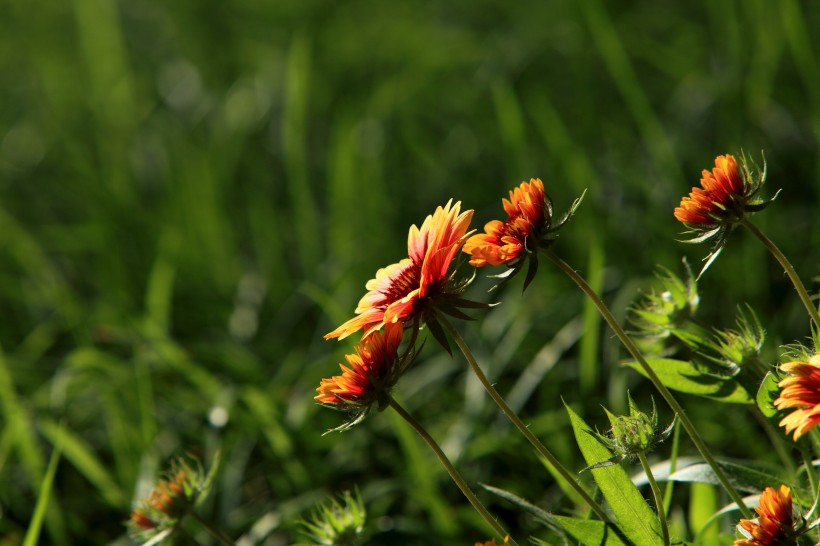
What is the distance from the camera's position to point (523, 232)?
63 cm

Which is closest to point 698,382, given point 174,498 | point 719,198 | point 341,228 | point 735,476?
point 735,476

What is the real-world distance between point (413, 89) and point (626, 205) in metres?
0.67

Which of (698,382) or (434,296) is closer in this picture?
(434,296)

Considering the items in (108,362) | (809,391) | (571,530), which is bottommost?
(108,362)

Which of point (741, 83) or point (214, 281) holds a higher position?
point (741, 83)

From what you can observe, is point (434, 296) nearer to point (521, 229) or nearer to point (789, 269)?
point (521, 229)

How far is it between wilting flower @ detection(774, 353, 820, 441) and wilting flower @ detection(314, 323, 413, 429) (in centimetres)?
24

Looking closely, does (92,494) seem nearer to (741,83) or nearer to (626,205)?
(626,205)

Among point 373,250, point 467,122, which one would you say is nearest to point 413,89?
point 467,122

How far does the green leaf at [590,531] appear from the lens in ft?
2.13

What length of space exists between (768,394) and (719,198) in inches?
5.8

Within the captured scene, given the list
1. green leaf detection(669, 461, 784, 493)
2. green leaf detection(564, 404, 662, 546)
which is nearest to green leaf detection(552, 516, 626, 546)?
green leaf detection(564, 404, 662, 546)

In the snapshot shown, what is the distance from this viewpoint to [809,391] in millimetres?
498

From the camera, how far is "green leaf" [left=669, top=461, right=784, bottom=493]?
2.47 ft
